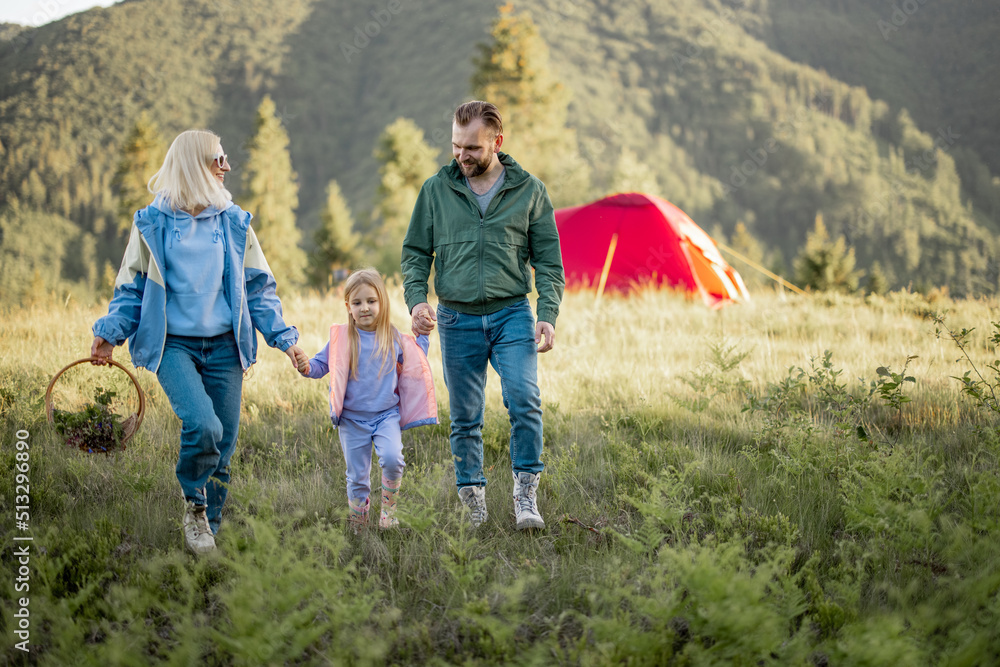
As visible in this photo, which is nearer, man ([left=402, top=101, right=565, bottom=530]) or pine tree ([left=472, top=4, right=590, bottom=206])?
man ([left=402, top=101, right=565, bottom=530])

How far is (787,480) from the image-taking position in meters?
3.51

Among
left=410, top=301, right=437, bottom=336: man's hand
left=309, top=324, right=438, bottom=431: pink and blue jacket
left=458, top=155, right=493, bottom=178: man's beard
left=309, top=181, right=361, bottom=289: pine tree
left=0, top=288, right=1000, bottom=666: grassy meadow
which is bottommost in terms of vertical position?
left=0, top=288, right=1000, bottom=666: grassy meadow

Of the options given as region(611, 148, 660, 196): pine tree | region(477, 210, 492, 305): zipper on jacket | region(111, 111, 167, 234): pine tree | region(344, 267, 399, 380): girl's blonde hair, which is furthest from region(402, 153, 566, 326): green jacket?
region(111, 111, 167, 234): pine tree

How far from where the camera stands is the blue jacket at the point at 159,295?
2818 mm

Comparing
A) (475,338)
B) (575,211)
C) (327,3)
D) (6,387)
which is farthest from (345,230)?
(327,3)

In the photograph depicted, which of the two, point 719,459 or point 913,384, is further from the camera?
point 913,384

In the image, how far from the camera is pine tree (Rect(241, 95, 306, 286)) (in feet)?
112

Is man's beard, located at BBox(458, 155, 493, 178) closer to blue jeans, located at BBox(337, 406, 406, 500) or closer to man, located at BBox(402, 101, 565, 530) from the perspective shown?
man, located at BBox(402, 101, 565, 530)

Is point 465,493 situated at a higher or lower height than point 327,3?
lower

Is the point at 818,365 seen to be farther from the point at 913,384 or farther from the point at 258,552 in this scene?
the point at 258,552

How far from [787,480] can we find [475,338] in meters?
1.95

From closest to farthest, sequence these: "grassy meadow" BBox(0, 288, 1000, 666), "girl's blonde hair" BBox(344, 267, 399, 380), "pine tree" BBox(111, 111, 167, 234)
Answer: "grassy meadow" BBox(0, 288, 1000, 666) < "girl's blonde hair" BBox(344, 267, 399, 380) < "pine tree" BBox(111, 111, 167, 234)

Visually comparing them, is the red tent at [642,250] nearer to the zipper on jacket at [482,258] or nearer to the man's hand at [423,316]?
the zipper on jacket at [482,258]

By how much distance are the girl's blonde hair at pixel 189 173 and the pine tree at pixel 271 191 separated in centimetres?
→ 3235
